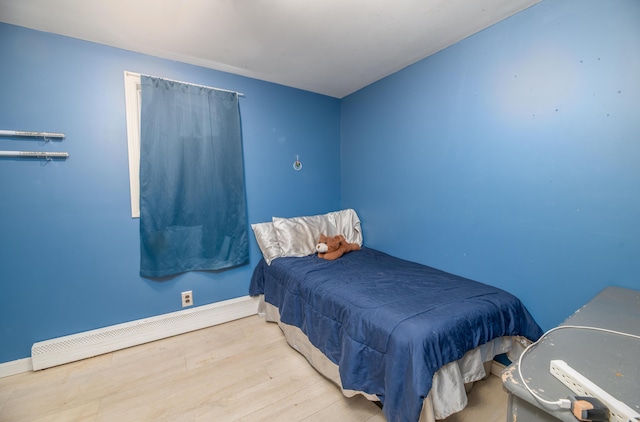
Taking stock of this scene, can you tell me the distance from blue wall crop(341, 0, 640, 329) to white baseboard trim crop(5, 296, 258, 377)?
70.2 inches

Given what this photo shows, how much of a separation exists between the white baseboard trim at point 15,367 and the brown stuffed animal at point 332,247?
2.23m

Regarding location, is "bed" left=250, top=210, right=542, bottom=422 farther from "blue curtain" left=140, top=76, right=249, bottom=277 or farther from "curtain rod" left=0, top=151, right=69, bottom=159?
"curtain rod" left=0, top=151, right=69, bottom=159

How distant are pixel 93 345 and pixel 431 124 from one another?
3.17 meters

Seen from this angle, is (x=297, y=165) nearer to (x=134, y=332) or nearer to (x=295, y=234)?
(x=295, y=234)

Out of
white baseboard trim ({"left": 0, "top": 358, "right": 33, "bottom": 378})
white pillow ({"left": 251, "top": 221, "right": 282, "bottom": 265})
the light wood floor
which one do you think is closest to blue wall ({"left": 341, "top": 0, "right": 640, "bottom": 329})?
the light wood floor

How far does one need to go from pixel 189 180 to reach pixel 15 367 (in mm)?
1708

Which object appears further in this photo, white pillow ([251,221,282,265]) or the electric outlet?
white pillow ([251,221,282,265])

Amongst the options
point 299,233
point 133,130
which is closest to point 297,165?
point 299,233

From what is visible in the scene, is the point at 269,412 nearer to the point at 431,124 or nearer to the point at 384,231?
the point at 384,231

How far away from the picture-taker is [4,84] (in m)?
1.63

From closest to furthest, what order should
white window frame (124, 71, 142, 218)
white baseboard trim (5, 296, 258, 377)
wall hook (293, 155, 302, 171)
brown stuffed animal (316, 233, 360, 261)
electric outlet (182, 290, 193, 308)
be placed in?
white baseboard trim (5, 296, 258, 377) → white window frame (124, 71, 142, 218) → electric outlet (182, 290, 193, 308) → brown stuffed animal (316, 233, 360, 261) → wall hook (293, 155, 302, 171)

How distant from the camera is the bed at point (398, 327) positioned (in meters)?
1.17

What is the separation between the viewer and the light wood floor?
142 cm

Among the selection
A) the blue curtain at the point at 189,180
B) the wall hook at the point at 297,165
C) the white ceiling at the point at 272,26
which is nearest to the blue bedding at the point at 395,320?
the blue curtain at the point at 189,180
